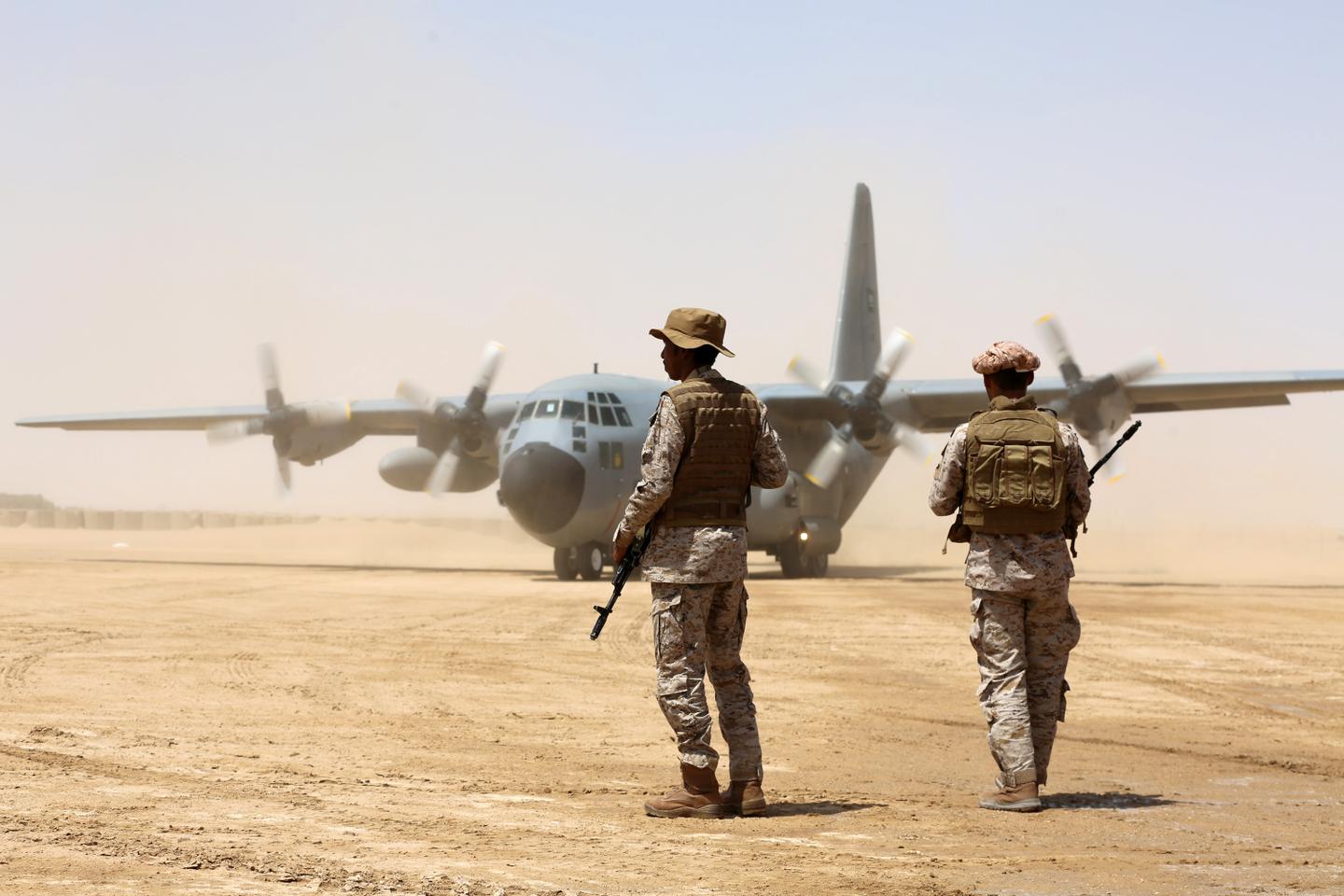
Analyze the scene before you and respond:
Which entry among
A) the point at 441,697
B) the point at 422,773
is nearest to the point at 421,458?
the point at 441,697

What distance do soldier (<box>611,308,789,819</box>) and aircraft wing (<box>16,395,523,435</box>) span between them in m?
23.2

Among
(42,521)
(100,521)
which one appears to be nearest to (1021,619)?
(100,521)

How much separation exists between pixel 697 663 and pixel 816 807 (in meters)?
0.83

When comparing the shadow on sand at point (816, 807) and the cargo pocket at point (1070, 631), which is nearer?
the shadow on sand at point (816, 807)

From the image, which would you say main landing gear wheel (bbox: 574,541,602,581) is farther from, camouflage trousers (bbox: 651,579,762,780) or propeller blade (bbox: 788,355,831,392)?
camouflage trousers (bbox: 651,579,762,780)

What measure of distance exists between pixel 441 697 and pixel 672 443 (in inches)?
176

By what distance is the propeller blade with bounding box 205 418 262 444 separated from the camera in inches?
1257

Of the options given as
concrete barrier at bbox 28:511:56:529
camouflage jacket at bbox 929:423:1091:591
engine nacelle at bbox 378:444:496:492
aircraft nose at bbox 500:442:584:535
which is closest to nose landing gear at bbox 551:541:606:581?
aircraft nose at bbox 500:442:584:535

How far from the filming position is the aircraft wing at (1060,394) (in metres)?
26.4

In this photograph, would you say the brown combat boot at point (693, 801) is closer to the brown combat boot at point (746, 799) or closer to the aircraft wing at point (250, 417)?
the brown combat boot at point (746, 799)

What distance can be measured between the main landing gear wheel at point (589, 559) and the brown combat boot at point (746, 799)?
63.2ft

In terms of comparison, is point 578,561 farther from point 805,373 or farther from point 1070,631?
point 1070,631

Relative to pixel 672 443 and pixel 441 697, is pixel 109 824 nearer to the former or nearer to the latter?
pixel 672 443

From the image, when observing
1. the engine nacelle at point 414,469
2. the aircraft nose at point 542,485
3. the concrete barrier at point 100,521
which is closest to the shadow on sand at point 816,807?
the aircraft nose at point 542,485
